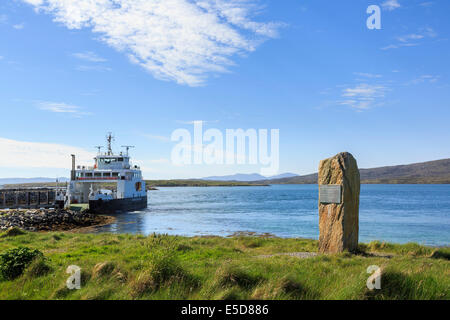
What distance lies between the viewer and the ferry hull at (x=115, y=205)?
38562 millimetres

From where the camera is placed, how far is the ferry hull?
3856 centimetres

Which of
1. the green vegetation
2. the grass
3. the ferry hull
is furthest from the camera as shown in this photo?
the ferry hull

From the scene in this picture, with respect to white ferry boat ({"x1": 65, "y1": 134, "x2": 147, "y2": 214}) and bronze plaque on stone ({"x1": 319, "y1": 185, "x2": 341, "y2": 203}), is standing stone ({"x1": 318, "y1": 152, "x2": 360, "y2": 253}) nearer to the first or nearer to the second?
bronze plaque on stone ({"x1": 319, "y1": 185, "x2": 341, "y2": 203})

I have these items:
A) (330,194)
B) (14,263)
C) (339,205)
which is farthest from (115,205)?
(14,263)

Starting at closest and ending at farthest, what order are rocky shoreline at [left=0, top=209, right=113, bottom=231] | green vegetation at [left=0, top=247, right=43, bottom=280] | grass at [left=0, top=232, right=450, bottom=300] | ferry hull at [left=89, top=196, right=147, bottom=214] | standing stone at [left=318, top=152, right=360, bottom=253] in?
1. grass at [left=0, top=232, right=450, bottom=300]
2. green vegetation at [left=0, top=247, right=43, bottom=280]
3. standing stone at [left=318, top=152, right=360, bottom=253]
4. rocky shoreline at [left=0, top=209, right=113, bottom=231]
5. ferry hull at [left=89, top=196, right=147, bottom=214]

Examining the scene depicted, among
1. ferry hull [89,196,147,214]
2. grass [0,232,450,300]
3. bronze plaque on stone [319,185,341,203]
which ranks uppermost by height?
bronze plaque on stone [319,185,341,203]

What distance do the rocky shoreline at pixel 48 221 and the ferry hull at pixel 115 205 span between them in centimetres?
378

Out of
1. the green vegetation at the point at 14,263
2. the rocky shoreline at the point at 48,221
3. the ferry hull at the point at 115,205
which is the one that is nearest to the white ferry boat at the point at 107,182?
the ferry hull at the point at 115,205

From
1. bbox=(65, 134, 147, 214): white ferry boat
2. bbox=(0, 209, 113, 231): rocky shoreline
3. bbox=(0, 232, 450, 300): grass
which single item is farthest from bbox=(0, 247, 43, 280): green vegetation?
bbox=(65, 134, 147, 214): white ferry boat

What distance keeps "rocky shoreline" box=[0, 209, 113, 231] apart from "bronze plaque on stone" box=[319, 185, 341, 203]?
20546 millimetres

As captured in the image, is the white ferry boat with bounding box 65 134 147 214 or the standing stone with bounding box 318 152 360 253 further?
the white ferry boat with bounding box 65 134 147 214

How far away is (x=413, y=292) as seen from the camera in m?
5.68

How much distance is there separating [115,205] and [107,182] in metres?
2.89
